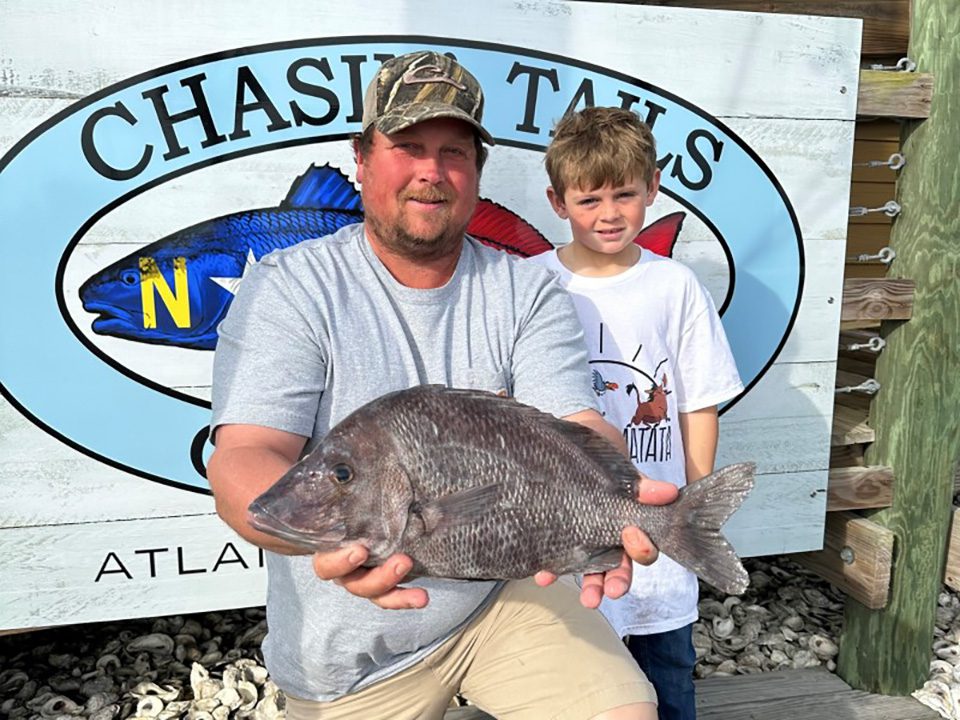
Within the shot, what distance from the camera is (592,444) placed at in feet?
5.00

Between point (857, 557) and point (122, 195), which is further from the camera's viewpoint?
point (857, 557)

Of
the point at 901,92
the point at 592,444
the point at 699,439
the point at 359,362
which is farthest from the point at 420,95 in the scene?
the point at 901,92

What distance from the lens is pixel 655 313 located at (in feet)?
7.47

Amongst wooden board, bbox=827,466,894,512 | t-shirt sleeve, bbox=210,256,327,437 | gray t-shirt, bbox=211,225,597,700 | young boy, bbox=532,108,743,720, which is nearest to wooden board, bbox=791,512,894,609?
wooden board, bbox=827,466,894,512

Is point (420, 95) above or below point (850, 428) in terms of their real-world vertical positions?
above

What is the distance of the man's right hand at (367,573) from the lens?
4.31 ft

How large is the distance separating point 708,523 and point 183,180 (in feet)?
6.03

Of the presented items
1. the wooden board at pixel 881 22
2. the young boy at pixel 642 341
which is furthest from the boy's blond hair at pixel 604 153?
the wooden board at pixel 881 22

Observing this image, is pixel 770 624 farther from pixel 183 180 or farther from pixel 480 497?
pixel 183 180

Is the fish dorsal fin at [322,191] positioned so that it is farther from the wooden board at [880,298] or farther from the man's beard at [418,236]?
the wooden board at [880,298]

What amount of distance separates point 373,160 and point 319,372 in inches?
19.3

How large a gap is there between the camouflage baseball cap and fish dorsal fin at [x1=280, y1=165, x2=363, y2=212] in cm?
78

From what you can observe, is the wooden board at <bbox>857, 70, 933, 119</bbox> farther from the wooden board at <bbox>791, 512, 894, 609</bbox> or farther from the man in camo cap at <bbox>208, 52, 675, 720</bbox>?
the man in camo cap at <bbox>208, 52, 675, 720</bbox>

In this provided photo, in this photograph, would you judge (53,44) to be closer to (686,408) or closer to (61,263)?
(61,263)
